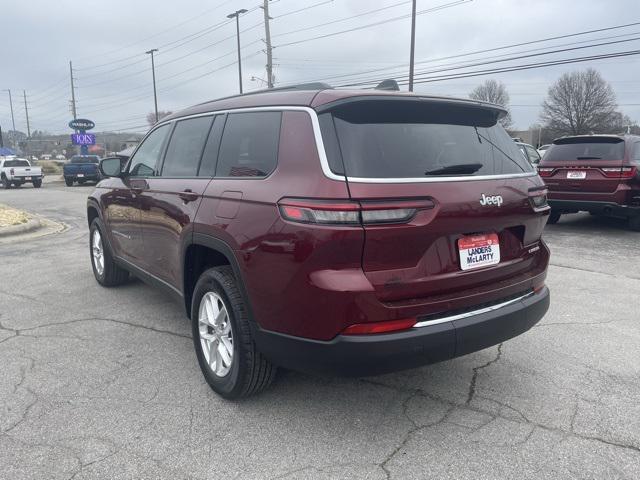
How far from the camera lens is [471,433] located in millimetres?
2840

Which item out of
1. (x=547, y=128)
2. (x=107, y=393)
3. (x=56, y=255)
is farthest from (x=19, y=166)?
(x=547, y=128)

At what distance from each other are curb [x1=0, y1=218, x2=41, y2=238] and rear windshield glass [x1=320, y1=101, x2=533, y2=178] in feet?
28.6

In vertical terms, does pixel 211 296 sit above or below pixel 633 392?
above

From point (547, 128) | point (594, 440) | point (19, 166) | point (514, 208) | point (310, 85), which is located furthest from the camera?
point (547, 128)

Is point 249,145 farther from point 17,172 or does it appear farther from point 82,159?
point 82,159

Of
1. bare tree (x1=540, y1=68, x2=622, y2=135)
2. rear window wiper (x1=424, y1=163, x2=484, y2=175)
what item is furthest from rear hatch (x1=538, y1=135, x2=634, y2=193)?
bare tree (x1=540, y1=68, x2=622, y2=135)

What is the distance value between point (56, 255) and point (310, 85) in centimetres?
608

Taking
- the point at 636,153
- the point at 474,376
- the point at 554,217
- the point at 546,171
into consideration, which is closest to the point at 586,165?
the point at 546,171

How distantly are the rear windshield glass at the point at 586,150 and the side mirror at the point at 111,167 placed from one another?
7.65 metres

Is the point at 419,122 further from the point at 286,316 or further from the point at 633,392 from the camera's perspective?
the point at 633,392

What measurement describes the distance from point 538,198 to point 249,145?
179 cm

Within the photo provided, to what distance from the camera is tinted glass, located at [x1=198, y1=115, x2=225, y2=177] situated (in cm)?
344

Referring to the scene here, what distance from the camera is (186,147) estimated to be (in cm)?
391

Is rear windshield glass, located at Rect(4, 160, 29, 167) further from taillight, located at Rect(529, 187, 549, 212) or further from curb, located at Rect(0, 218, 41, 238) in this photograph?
taillight, located at Rect(529, 187, 549, 212)
